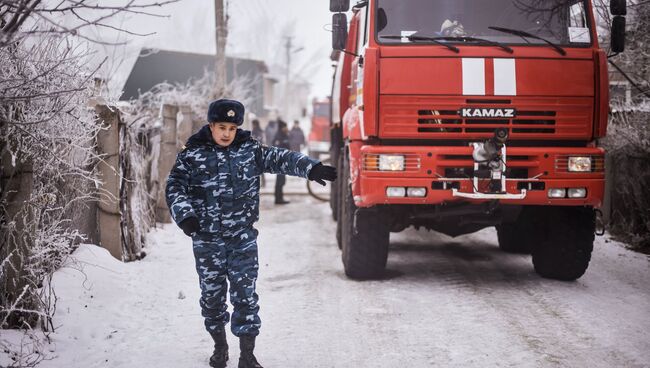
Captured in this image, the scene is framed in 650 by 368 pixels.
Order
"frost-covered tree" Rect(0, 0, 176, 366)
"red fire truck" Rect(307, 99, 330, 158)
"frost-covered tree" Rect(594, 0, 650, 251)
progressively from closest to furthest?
1. "frost-covered tree" Rect(0, 0, 176, 366)
2. "frost-covered tree" Rect(594, 0, 650, 251)
3. "red fire truck" Rect(307, 99, 330, 158)

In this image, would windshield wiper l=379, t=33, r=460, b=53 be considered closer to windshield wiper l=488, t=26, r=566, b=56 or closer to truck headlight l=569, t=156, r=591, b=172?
windshield wiper l=488, t=26, r=566, b=56

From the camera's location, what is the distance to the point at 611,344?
4609 mm

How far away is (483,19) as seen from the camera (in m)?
6.37

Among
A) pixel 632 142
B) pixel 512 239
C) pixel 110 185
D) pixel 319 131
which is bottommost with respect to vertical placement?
pixel 512 239

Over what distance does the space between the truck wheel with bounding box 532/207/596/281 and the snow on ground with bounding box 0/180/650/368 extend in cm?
19

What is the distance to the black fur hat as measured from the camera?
4.11 m

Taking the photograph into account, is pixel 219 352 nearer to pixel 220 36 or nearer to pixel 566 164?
pixel 566 164

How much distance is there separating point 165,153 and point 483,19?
17.1 ft

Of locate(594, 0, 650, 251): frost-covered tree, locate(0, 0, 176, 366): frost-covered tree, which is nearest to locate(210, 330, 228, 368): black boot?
locate(0, 0, 176, 366): frost-covered tree

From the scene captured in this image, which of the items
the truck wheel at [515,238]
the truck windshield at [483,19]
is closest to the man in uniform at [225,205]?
the truck windshield at [483,19]

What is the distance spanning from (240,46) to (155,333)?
6625 centimetres

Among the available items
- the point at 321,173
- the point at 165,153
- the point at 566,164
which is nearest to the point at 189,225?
the point at 321,173

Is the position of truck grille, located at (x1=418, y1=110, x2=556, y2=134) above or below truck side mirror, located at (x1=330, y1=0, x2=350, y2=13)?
below

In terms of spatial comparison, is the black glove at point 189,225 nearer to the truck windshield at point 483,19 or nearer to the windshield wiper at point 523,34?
the truck windshield at point 483,19
